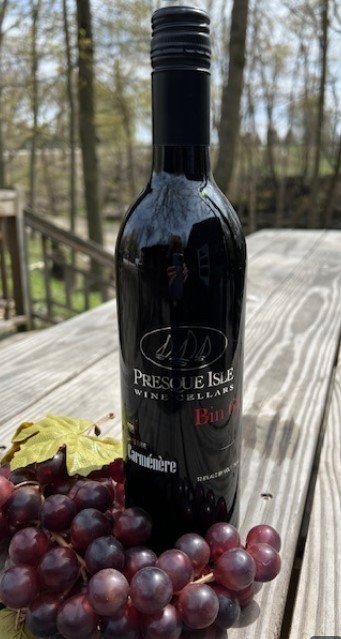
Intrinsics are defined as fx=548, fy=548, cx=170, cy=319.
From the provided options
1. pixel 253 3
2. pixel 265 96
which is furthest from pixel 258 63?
pixel 253 3

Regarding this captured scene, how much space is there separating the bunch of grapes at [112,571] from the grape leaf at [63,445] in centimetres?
3

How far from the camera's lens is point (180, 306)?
1.69 feet

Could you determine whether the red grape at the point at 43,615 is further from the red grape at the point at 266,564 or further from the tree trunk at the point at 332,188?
the tree trunk at the point at 332,188

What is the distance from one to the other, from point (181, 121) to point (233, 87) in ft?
13.4

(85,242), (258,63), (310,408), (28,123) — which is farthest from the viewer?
(258,63)

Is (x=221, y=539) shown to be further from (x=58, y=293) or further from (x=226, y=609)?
(x=58, y=293)

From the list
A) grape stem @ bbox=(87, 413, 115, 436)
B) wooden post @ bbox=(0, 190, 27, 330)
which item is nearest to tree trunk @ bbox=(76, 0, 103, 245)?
wooden post @ bbox=(0, 190, 27, 330)

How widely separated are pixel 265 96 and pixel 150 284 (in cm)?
842

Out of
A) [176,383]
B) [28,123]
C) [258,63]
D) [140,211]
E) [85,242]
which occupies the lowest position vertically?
[85,242]

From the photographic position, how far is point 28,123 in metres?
6.49

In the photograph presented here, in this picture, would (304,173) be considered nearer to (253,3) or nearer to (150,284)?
(253,3)

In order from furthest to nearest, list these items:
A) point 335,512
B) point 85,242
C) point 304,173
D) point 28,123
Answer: point 304,173 → point 28,123 → point 85,242 → point 335,512

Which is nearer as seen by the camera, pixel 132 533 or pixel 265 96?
pixel 132 533

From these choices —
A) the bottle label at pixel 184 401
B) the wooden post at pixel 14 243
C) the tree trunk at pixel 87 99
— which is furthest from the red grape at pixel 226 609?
the tree trunk at pixel 87 99
